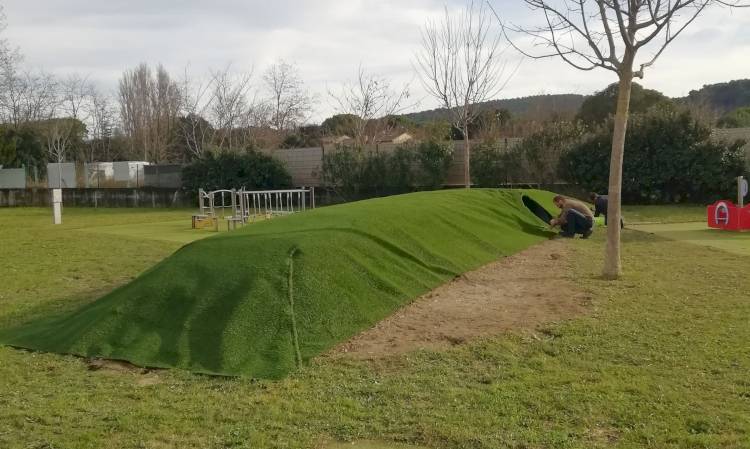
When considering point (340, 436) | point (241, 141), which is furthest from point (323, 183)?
point (340, 436)

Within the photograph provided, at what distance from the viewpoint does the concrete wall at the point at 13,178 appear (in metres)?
35.1

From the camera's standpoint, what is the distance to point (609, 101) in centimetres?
3453

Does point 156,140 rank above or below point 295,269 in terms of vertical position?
above

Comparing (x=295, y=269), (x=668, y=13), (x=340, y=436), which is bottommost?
(x=340, y=436)

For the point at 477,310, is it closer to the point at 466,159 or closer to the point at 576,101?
the point at 466,159

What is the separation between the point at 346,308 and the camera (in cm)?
612

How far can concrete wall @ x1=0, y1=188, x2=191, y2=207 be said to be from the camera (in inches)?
1211

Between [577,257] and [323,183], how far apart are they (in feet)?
61.9

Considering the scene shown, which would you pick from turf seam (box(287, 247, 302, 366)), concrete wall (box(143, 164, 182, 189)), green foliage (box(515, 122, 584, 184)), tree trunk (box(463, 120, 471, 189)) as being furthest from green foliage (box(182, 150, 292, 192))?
turf seam (box(287, 247, 302, 366))

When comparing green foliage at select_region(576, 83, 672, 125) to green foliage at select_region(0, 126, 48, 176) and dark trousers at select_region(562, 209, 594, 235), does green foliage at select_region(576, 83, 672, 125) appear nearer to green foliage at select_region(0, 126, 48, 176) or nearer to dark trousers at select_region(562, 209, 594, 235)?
dark trousers at select_region(562, 209, 594, 235)

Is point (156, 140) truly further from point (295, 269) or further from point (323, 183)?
point (295, 269)

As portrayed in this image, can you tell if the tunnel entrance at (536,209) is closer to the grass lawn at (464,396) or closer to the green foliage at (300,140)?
the grass lawn at (464,396)

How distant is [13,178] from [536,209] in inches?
1227

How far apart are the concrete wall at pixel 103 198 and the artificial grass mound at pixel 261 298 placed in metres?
23.7
